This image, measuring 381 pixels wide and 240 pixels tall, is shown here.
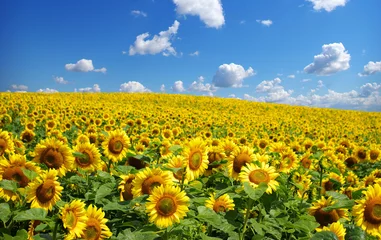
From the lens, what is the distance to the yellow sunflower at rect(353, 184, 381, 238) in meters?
2.83

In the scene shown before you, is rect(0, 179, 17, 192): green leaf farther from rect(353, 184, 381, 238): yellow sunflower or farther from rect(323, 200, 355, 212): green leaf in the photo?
rect(353, 184, 381, 238): yellow sunflower

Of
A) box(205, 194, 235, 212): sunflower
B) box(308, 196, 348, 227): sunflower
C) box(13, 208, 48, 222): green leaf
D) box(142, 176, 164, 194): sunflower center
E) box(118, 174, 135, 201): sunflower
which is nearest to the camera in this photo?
box(13, 208, 48, 222): green leaf

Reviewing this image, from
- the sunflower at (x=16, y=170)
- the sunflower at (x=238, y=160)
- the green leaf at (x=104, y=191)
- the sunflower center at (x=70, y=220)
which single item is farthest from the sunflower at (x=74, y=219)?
the sunflower at (x=238, y=160)

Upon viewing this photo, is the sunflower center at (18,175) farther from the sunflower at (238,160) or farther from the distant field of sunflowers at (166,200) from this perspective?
the sunflower at (238,160)

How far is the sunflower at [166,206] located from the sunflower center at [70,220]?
1.78 feet

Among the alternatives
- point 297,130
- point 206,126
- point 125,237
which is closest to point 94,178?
point 125,237

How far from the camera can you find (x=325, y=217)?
343cm

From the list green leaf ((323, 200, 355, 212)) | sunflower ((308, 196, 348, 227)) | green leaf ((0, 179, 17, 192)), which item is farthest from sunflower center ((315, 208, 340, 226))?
green leaf ((0, 179, 17, 192))

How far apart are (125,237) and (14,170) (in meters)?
1.63

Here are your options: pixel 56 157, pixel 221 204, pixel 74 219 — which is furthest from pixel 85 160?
pixel 221 204

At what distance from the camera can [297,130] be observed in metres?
20.0

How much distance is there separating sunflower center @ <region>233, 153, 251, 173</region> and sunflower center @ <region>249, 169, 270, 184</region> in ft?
1.54

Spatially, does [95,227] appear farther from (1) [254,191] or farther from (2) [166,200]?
(1) [254,191]

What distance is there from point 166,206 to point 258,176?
0.98 m
